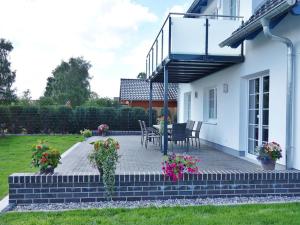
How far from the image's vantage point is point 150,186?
519cm

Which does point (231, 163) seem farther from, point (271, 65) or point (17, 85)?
point (17, 85)

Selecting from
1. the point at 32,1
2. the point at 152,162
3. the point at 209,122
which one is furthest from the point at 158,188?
the point at 32,1

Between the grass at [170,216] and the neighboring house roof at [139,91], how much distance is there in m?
19.0

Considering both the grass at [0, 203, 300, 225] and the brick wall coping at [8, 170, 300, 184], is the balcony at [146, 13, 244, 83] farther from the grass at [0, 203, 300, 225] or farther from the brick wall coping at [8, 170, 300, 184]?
the grass at [0, 203, 300, 225]

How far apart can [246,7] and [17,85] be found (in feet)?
73.3

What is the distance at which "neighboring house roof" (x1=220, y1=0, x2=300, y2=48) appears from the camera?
17.2 feet

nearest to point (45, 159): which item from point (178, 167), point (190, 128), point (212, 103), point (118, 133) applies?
point (178, 167)

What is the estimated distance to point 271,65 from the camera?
23.2 ft

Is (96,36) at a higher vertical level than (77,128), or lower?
higher

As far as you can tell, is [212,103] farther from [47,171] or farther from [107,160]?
[47,171]

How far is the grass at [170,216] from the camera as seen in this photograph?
4.04 metres

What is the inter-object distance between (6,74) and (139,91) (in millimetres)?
11341

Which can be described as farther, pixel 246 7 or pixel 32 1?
pixel 32 1

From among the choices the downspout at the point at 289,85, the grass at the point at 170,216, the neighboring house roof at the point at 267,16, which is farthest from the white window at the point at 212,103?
the grass at the point at 170,216
